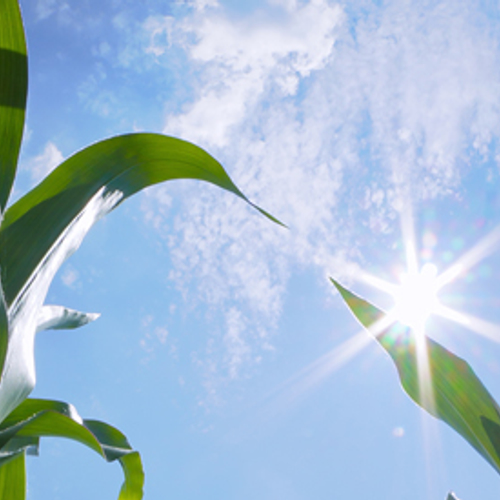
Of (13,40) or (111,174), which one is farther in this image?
(111,174)

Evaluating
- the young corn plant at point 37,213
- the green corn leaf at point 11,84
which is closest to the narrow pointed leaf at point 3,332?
the young corn plant at point 37,213

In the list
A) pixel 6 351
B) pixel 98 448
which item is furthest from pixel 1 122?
pixel 98 448

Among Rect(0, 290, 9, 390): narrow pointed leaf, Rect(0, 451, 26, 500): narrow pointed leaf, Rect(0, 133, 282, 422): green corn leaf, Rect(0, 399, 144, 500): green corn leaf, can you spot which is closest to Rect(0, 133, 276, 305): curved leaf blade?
Rect(0, 133, 282, 422): green corn leaf

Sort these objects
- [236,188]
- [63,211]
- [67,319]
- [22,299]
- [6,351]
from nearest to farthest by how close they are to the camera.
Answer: [6,351] → [22,299] → [63,211] → [236,188] → [67,319]

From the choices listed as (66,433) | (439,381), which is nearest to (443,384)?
(439,381)

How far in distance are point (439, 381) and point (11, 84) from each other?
90 centimetres

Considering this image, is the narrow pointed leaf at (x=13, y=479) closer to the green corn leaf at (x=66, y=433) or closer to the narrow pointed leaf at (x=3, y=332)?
the green corn leaf at (x=66, y=433)

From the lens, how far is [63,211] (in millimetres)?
856

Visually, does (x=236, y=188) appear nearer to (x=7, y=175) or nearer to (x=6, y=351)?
(x=7, y=175)

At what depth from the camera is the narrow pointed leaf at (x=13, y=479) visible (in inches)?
38.9

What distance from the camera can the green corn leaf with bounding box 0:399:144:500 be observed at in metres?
0.85

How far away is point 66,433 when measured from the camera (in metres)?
0.93

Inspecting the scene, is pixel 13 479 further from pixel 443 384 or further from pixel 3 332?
pixel 443 384

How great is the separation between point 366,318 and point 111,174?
56cm
